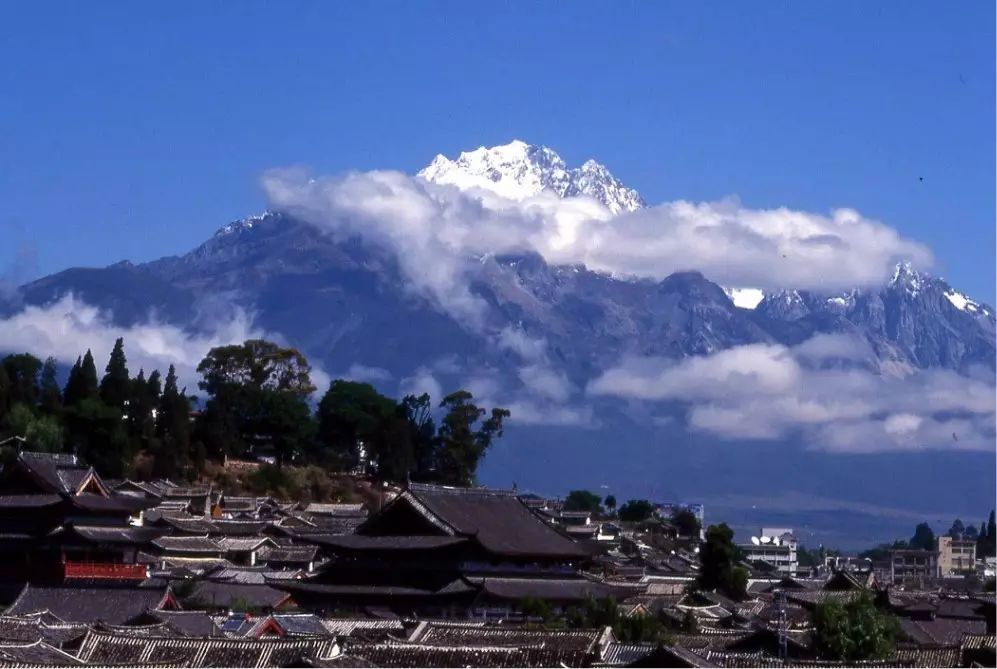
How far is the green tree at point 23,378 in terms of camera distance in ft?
300

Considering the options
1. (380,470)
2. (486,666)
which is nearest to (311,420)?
(380,470)

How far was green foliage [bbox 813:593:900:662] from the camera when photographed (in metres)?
38.0

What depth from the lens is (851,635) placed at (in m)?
38.2

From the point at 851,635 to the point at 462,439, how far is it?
70.7 m

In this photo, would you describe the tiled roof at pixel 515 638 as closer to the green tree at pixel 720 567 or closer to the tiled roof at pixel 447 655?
the tiled roof at pixel 447 655

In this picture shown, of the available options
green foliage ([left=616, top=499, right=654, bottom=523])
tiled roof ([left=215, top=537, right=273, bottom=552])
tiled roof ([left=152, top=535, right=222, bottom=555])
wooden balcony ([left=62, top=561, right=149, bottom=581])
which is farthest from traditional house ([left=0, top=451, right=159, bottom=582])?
green foliage ([left=616, top=499, right=654, bottom=523])

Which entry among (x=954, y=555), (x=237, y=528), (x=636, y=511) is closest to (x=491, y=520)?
(x=237, y=528)

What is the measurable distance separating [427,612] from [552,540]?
5.27m

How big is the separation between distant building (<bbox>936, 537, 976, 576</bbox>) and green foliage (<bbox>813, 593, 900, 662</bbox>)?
99.1 metres

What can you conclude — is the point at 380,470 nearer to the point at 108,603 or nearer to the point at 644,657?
the point at 108,603

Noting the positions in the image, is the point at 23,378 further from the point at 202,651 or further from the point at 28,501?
the point at 202,651

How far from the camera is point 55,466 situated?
61.0m

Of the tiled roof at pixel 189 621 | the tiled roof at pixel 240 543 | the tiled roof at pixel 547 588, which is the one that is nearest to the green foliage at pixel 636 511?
the tiled roof at pixel 240 543

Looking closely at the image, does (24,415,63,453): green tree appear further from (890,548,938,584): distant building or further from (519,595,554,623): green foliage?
(890,548,938,584): distant building
